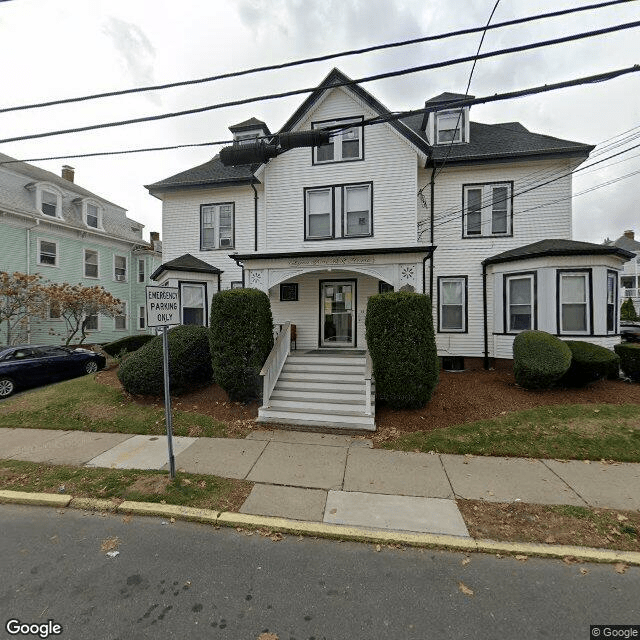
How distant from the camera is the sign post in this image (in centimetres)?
455

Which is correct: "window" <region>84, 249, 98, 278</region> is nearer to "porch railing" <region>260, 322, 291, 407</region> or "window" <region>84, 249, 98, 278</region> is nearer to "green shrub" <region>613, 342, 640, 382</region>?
"porch railing" <region>260, 322, 291, 407</region>

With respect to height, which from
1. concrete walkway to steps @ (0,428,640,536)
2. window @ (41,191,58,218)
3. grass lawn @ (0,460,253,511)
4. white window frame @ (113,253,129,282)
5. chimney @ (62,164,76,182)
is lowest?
concrete walkway to steps @ (0,428,640,536)

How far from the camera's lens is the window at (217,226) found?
12.8m

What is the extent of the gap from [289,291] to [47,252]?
16.2 meters

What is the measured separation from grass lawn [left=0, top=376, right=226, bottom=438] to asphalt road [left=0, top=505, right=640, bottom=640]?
10.5 ft

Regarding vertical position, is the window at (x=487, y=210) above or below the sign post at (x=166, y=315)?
above

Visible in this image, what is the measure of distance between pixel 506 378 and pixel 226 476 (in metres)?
8.31

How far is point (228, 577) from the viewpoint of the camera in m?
3.00

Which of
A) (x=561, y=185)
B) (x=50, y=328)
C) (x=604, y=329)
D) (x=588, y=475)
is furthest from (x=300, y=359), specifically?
(x=50, y=328)

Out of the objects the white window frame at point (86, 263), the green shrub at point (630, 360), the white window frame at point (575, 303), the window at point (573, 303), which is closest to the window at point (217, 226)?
the white window frame at point (575, 303)

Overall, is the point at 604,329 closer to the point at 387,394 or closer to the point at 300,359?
the point at 387,394

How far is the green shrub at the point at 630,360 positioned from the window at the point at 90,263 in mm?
26269

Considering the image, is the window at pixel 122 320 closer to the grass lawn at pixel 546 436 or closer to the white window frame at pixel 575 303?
the grass lawn at pixel 546 436

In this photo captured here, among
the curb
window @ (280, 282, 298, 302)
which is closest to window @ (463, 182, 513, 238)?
window @ (280, 282, 298, 302)
